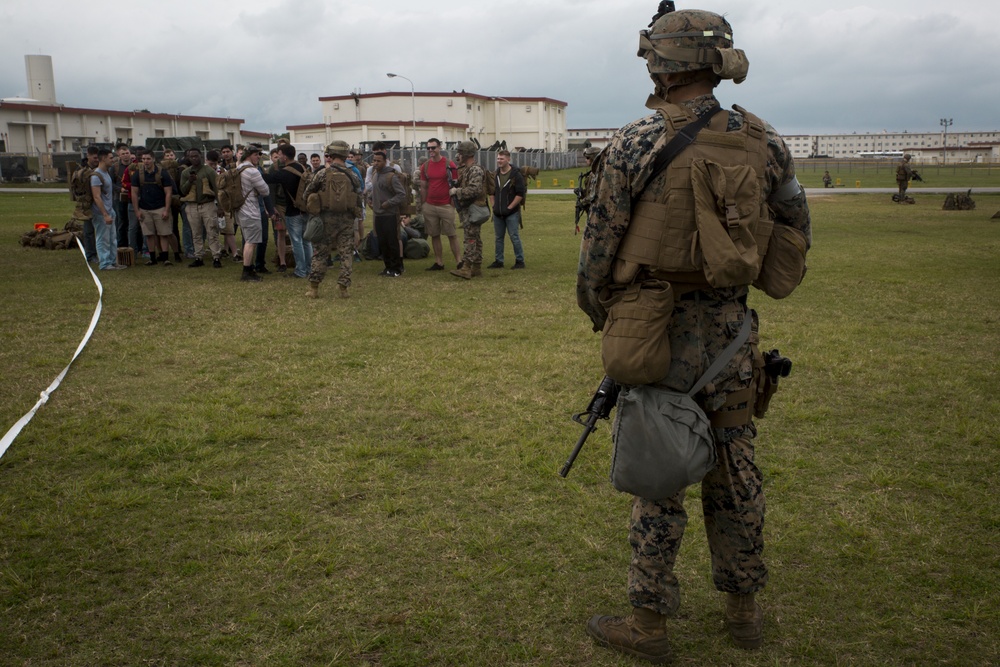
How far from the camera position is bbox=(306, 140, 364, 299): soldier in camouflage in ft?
36.0

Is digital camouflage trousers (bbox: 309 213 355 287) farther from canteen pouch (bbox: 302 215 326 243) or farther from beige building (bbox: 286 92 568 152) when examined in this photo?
beige building (bbox: 286 92 568 152)

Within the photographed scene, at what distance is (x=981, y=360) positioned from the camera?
771cm

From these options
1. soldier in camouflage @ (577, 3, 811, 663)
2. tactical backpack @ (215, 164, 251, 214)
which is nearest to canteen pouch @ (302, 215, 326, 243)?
tactical backpack @ (215, 164, 251, 214)

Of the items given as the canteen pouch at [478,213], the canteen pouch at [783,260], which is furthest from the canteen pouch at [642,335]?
the canteen pouch at [478,213]

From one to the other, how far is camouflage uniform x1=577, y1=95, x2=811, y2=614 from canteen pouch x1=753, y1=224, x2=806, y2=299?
0.23 ft

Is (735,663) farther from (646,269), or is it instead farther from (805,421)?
(805,421)

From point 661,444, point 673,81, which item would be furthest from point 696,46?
point 661,444

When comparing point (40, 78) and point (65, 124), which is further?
point (40, 78)

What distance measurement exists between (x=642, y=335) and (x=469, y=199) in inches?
404

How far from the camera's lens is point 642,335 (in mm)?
3031

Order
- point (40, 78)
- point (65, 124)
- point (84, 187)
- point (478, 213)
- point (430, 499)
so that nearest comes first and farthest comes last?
point (430, 499)
point (478, 213)
point (84, 187)
point (65, 124)
point (40, 78)

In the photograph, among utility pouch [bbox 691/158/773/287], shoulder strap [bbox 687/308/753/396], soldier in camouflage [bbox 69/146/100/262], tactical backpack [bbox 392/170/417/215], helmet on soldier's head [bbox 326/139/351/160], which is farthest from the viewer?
soldier in camouflage [bbox 69/146/100/262]

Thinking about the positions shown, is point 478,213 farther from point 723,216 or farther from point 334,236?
point 723,216

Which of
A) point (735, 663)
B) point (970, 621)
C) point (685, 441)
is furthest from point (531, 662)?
point (970, 621)
